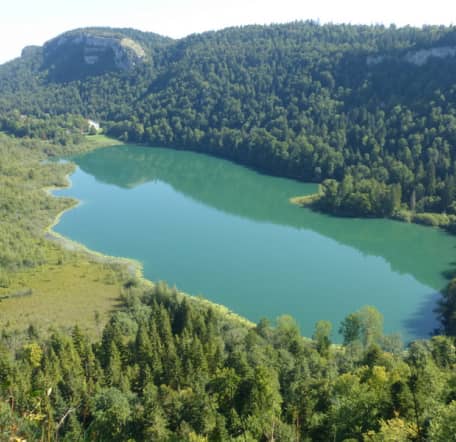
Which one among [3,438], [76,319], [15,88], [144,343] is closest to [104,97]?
[15,88]

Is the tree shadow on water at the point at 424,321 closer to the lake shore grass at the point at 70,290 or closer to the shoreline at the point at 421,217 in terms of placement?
the lake shore grass at the point at 70,290

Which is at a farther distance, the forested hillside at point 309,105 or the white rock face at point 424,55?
the white rock face at point 424,55

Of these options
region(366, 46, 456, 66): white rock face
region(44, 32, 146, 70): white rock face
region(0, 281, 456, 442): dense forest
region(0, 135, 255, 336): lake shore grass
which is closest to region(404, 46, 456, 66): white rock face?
region(366, 46, 456, 66): white rock face

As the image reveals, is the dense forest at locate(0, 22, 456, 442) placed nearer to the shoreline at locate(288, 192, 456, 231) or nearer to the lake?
the shoreline at locate(288, 192, 456, 231)

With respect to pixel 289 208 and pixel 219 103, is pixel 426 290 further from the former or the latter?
pixel 219 103

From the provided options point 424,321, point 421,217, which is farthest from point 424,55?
point 424,321

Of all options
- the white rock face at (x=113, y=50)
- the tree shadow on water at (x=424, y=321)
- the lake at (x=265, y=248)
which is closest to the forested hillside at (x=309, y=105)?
the white rock face at (x=113, y=50)
